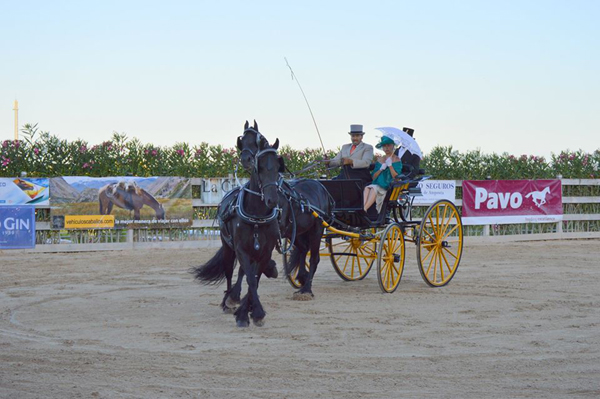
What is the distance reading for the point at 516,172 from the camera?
71.0 feet

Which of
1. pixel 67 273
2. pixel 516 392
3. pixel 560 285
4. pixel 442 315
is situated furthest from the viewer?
pixel 67 273

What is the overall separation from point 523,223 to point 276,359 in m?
15.3

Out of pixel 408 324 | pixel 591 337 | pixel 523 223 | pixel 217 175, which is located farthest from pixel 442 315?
pixel 523 223

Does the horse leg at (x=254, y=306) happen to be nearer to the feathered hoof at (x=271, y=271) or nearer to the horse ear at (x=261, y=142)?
the feathered hoof at (x=271, y=271)

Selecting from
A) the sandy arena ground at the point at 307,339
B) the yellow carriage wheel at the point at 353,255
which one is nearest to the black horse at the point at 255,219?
the sandy arena ground at the point at 307,339

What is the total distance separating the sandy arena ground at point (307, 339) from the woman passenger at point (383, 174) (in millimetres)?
1237

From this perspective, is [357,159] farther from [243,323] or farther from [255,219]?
[243,323]

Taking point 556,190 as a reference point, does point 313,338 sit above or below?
below

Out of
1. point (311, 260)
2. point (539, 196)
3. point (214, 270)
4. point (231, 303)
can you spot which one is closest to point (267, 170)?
point (231, 303)

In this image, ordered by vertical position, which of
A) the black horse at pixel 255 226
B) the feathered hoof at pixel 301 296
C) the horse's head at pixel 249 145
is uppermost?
the horse's head at pixel 249 145

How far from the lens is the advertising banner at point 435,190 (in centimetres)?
1877

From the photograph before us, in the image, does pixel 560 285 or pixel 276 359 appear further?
pixel 560 285

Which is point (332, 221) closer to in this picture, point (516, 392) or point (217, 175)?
point (516, 392)

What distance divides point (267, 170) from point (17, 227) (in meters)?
9.69
